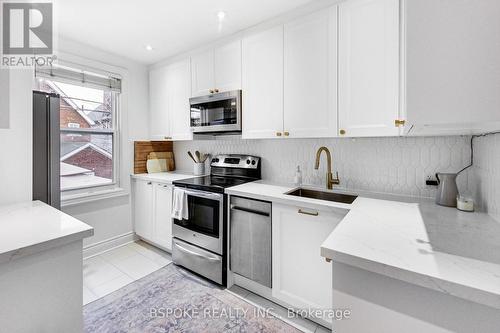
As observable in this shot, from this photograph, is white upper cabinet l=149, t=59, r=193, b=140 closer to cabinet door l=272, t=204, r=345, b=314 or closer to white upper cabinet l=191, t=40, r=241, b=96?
white upper cabinet l=191, t=40, r=241, b=96

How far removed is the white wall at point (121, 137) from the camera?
144 cm

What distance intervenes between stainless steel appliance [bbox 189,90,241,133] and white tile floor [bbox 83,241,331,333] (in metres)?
1.59

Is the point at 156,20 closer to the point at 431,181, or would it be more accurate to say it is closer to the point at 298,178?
the point at 298,178

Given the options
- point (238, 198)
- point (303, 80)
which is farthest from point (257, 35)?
point (238, 198)

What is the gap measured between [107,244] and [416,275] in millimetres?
3303

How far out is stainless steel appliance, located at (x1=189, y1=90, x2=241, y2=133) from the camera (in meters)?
2.36

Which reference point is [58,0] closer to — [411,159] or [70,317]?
[70,317]

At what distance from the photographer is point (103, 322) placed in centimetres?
176

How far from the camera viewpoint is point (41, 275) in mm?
957

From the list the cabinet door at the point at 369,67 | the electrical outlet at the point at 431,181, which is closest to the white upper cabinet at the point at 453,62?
the cabinet door at the point at 369,67

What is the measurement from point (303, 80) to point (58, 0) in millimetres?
2083

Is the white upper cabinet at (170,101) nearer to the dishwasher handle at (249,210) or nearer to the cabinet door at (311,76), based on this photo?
the dishwasher handle at (249,210)

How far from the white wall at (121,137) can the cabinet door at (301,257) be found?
5.71 ft

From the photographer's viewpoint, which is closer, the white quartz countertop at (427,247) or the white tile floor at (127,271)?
the white quartz countertop at (427,247)
